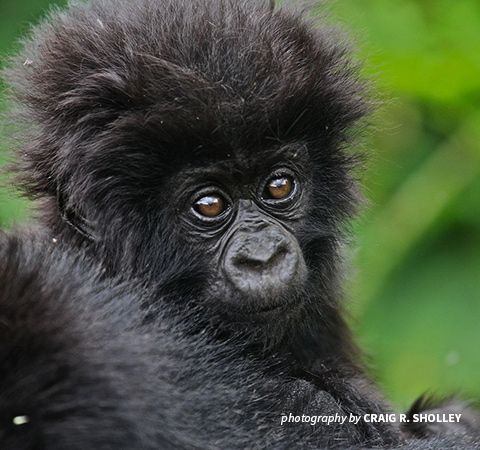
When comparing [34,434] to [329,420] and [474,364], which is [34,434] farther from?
[474,364]

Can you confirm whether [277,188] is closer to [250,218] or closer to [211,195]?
[250,218]

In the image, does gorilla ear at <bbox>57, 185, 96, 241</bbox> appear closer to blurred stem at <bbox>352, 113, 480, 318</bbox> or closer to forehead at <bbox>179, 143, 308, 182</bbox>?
forehead at <bbox>179, 143, 308, 182</bbox>

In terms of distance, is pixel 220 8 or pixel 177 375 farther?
pixel 220 8

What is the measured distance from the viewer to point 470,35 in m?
6.48

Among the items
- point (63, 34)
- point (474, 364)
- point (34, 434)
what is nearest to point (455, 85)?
point (474, 364)

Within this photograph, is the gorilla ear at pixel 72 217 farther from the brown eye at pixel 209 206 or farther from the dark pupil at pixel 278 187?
the dark pupil at pixel 278 187

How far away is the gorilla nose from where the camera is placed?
3.19 m

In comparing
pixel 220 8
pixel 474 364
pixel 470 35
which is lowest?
pixel 474 364

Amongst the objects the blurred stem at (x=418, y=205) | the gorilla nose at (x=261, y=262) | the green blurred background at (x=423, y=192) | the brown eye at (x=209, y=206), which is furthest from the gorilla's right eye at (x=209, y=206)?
the blurred stem at (x=418, y=205)

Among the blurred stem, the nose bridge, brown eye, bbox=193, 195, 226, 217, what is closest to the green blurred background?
the blurred stem

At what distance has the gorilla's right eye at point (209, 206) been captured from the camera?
3.33 meters

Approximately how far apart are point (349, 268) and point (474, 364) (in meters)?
2.60

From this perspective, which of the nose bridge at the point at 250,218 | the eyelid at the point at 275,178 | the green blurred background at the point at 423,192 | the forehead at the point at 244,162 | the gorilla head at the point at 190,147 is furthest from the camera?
the green blurred background at the point at 423,192

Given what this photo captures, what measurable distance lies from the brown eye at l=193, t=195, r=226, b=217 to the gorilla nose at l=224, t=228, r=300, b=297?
150mm
